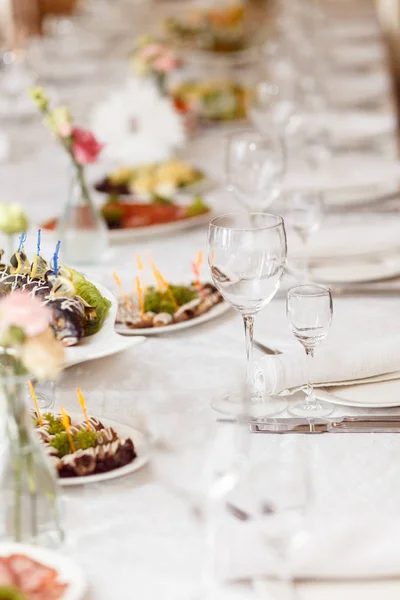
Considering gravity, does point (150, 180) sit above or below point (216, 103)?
below

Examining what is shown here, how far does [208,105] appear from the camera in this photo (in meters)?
3.48

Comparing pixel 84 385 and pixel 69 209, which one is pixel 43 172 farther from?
pixel 84 385

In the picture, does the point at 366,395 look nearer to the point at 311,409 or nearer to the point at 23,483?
the point at 311,409

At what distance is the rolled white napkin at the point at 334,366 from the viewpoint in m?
1.28

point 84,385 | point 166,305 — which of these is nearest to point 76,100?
point 166,305

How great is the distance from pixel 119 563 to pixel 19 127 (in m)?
2.67

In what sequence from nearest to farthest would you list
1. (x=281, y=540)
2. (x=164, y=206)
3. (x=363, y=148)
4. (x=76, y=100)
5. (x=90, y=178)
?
(x=281, y=540), (x=164, y=206), (x=90, y=178), (x=363, y=148), (x=76, y=100)

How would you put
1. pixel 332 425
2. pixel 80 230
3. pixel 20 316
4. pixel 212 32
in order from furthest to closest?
pixel 212 32 → pixel 80 230 → pixel 332 425 → pixel 20 316

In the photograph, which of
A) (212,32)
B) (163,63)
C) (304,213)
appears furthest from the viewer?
(212,32)

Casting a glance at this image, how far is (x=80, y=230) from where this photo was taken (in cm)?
196

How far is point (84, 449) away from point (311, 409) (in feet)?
1.03

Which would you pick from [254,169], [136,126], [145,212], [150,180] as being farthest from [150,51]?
[254,169]

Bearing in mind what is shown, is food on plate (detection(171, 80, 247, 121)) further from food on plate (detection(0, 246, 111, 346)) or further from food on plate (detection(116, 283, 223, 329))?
food on plate (detection(0, 246, 111, 346))

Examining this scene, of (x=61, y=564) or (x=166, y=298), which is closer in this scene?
(x=61, y=564)
